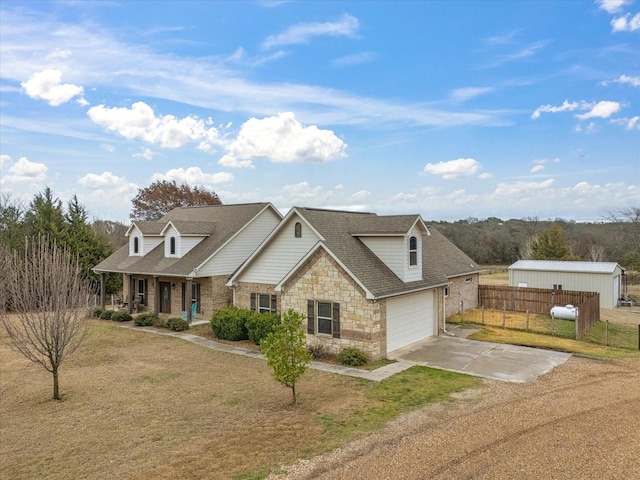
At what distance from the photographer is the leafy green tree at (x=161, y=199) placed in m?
52.6

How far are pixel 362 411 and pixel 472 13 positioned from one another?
16.9 metres

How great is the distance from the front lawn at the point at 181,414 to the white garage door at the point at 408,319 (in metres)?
2.61

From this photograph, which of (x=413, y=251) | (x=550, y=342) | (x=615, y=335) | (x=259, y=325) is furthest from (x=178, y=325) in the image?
(x=615, y=335)

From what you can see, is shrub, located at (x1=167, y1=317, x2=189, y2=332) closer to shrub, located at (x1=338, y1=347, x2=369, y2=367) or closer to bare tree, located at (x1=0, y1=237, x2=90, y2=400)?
bare tree, located at (x1=0, y1=237, x2=90, y2=400)

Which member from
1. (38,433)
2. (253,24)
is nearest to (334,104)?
(253,24)

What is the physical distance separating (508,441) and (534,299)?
20355 millimetres

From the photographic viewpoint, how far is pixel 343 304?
1641cm

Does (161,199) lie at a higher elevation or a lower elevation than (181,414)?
higher

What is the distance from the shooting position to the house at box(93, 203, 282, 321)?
2397 centimetres

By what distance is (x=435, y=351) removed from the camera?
17234 mm

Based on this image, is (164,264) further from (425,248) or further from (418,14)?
(418,14)

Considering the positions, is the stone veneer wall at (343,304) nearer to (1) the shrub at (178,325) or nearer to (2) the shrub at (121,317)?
(1) the shrub at (178,325)

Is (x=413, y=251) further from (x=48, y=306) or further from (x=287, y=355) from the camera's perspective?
(x=48, y=306)

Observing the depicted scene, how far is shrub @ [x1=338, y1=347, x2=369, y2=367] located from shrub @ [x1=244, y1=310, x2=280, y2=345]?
3.72m
